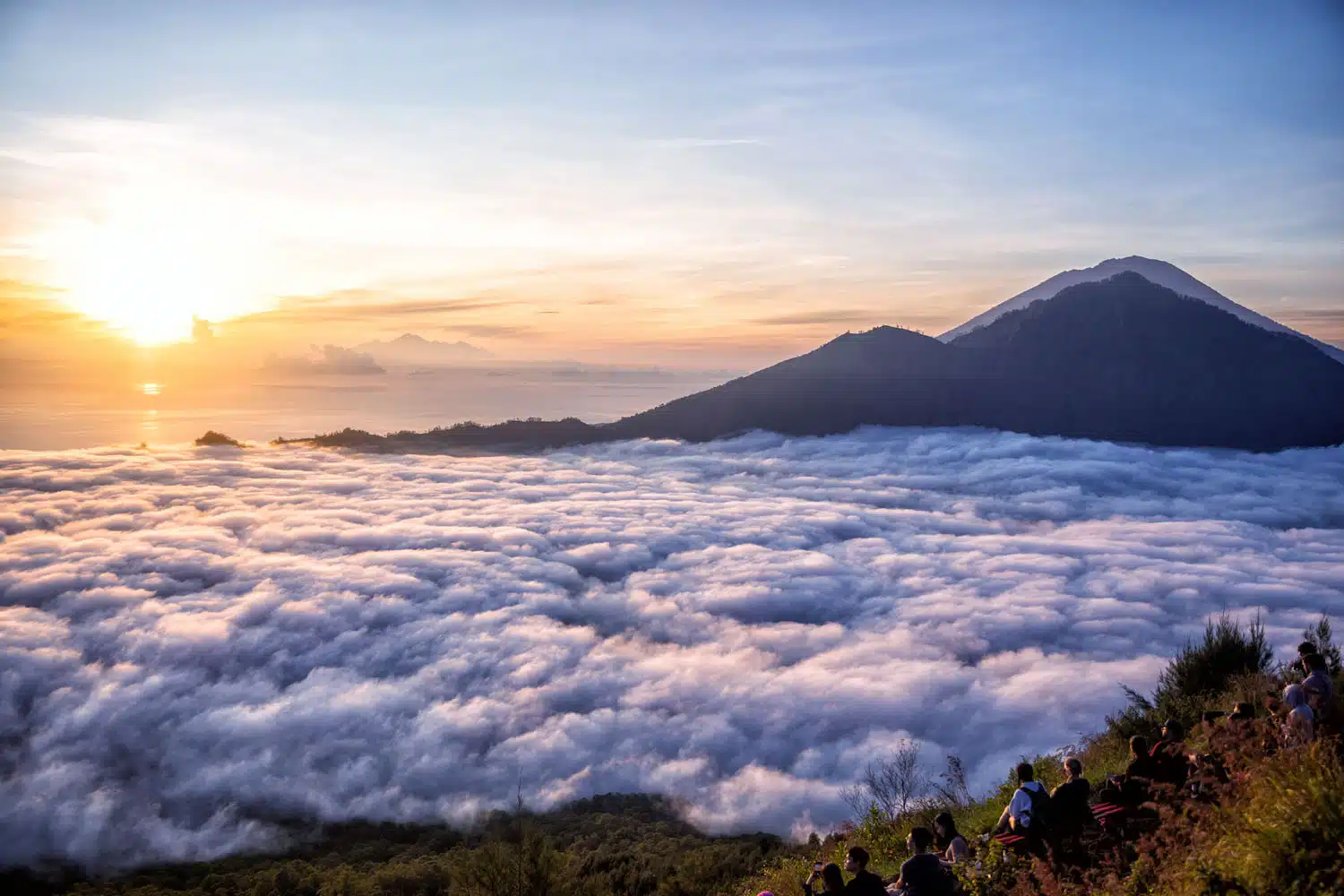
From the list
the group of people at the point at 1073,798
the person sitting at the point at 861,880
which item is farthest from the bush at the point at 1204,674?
the person sitting at the point at 861,880

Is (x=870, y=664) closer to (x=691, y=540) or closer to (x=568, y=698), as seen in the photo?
(x=568, y=698)

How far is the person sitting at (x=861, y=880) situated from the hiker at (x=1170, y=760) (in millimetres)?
4381

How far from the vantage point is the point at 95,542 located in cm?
18638

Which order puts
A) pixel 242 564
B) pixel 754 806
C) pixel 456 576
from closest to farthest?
pixel 754 806 → pixel 456 576 → pixel 242 564

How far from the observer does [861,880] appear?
9766 mm

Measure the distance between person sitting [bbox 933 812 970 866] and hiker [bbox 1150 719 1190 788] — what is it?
288 cm

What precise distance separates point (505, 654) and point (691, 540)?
218 ft

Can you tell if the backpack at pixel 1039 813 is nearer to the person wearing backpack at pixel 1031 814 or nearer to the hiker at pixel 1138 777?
the person wearing backpack at pixel 1031 814

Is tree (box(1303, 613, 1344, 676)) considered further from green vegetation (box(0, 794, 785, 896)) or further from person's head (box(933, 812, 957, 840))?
green vegetation (box(0, 794, 785, 896))

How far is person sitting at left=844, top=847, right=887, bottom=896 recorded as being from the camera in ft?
31.7

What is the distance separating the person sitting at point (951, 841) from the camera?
11.4 metres

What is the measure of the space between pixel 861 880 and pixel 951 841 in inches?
111

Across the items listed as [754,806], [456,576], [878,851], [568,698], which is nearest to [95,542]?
[456,576]

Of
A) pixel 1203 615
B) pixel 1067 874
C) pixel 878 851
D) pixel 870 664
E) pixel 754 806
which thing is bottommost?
pixel 754 806
